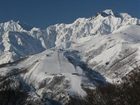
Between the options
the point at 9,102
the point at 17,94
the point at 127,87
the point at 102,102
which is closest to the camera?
the point at 127,87

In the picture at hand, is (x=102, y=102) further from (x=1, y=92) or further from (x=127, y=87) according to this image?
(x=1, y=92)

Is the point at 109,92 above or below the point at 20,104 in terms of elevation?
below

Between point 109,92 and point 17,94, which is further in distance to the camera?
point 17,94

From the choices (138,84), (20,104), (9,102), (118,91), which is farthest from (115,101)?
(20,104)

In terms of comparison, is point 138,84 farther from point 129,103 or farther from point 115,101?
point 115,101

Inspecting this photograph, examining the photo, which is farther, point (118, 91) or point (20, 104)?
point (20, 104)

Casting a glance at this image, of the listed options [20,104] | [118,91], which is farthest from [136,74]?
[20,104]

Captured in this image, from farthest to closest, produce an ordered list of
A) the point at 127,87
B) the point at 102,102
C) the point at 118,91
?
1. the point at 102,102
2. the point at 118,91
3. the point at 127,87

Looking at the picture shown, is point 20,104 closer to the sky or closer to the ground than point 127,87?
closer to the sky

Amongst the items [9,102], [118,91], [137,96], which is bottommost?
[137,96]
